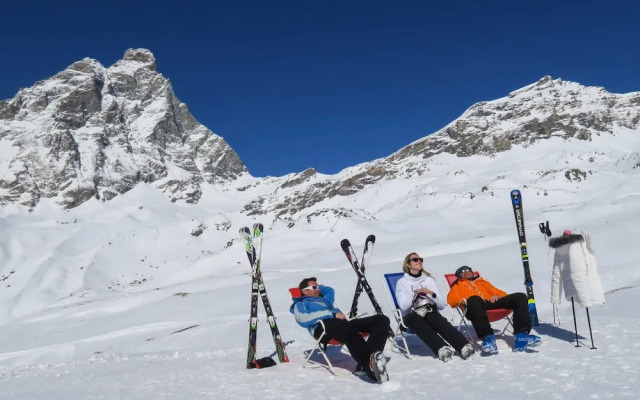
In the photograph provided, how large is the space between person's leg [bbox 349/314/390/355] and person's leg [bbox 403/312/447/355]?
63cm

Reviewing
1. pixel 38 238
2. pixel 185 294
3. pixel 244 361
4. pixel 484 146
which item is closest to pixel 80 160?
pixel 38 238

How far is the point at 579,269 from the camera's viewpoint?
7.43 m

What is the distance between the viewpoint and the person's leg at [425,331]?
7.27m

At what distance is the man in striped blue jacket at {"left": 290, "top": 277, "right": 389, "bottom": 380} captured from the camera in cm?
681

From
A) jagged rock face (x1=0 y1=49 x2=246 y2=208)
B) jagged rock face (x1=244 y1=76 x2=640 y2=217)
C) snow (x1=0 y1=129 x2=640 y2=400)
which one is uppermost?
jagged rock face (x1=0 y1=49 x2=246 y2=208)

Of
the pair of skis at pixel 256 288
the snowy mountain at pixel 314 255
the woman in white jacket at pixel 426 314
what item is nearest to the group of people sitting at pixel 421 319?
the woman in white jacket at pixel 426 314

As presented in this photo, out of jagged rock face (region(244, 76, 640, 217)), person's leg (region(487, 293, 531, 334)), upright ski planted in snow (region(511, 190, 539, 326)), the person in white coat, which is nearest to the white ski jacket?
person's leg (region(487, 293, 531, 334))

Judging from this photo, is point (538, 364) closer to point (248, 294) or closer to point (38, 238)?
point (248, 294)

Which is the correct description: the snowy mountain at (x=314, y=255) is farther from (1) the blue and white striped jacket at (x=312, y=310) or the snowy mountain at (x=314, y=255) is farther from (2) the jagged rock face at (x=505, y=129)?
(1) the blue and white striped jacket at (x=312, y=310)

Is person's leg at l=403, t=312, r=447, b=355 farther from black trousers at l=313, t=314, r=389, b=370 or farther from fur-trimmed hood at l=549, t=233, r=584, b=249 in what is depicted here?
fur-trimmed hood at l=549, t=233, r=584, b=249

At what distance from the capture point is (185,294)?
24.5 m

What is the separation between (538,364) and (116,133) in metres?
207

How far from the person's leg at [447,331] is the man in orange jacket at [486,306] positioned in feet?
1.02

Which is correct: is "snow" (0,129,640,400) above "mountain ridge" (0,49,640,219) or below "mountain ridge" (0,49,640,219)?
below
